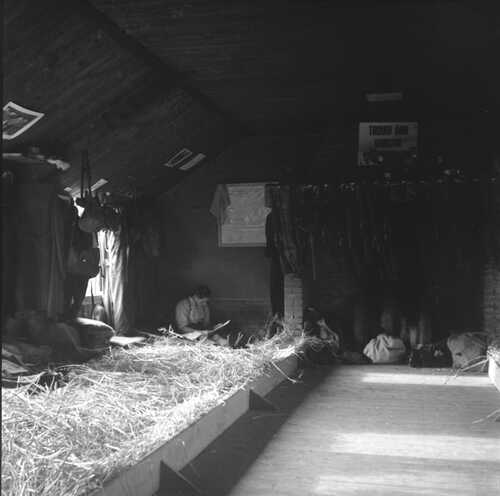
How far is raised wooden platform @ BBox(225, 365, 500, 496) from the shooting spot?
12.7ft

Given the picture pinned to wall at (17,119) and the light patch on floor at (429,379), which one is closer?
the picture pinned to wall at (17,119)

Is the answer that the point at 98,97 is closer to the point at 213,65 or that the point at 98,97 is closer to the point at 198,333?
the point at 213,65

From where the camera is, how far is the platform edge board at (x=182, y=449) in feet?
10.9

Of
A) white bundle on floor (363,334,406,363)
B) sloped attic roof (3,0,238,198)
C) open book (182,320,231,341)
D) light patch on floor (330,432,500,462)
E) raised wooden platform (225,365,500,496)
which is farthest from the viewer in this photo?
open book (182,320,231,341)

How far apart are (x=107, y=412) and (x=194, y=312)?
563cm

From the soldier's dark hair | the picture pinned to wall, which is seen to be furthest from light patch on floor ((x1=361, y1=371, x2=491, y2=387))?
the picture pinned to wall

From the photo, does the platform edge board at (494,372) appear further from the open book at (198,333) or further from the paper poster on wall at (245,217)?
the paper poster on wall at (245,217)

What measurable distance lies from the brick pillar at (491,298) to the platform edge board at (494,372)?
906 mm

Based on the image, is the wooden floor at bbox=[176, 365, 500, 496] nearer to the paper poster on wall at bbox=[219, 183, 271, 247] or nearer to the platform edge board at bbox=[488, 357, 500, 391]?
the platform edge board at bbox=[488, 357, 500, 391]

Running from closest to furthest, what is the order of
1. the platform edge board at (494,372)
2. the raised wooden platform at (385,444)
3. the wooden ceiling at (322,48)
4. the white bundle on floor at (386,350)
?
the raised wooden platform at (385,444), the wooden ceiling at (322,48), the platform edge board at (494,372), the white bundle on floor at (386,350)

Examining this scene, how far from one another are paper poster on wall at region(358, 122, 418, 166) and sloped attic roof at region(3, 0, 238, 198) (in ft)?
6.00

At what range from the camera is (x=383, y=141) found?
29.0ft

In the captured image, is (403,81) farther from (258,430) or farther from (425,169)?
(258,430)

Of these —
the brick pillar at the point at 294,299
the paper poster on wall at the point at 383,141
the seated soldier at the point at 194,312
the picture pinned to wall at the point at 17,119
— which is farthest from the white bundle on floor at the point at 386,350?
the picture pinned to wall at the point at 17,119
